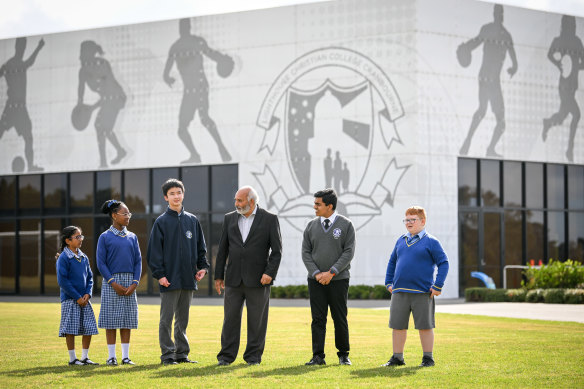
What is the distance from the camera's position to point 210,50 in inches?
1102

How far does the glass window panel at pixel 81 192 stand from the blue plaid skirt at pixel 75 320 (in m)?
20.6

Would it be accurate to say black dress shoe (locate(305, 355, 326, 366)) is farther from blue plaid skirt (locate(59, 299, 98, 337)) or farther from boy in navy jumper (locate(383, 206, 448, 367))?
blue plaid skirt (locate(59, 299, 98, 337))

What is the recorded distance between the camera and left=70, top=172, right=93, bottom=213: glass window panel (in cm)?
3016

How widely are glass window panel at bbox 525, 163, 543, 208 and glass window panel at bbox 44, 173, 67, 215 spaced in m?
15.6

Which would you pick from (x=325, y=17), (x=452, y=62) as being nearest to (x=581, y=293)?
(x=452, y=62)

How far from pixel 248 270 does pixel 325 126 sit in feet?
54.3

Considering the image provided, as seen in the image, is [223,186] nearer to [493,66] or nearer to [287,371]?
[493,66]

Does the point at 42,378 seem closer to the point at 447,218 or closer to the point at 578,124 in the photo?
the point at 447,218

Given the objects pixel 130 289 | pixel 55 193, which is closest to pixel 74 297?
pixel 130 289

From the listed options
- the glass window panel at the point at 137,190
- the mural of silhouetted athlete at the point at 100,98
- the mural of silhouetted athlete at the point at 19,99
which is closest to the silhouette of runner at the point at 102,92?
the mural of silhouetted athlete at the point at 100,98

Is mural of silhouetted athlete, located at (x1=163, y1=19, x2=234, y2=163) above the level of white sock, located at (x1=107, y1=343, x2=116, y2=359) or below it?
above

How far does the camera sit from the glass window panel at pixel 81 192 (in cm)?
3016

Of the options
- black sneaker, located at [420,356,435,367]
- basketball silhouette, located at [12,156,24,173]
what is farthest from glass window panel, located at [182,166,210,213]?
black sneaker, located at [420,356,435,367]

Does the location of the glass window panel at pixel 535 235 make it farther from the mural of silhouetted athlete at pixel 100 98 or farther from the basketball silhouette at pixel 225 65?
the mural of silhouetted athlete at pixel 100 98
